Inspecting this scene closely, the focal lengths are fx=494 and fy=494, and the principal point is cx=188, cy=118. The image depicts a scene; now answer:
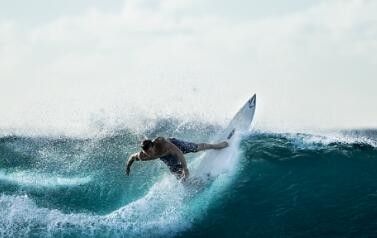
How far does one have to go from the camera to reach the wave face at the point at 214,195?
8.52m

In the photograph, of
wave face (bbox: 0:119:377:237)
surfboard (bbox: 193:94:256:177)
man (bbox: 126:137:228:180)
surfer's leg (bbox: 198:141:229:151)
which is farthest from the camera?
surfboard (bbox: 193:94:256:177)

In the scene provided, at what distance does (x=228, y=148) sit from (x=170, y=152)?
2.19 meters

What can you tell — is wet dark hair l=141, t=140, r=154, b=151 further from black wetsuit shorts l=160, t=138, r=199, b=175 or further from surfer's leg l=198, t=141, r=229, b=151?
surfer's leg l=198, t=141, r=229, b=151

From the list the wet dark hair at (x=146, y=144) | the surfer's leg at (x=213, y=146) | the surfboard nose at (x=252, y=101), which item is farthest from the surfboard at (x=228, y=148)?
the wet dark hair at (x=146, y=144)

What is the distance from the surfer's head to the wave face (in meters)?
1.11

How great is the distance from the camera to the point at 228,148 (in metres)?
10.8

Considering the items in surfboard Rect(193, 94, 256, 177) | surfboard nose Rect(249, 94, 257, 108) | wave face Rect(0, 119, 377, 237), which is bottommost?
wave face Rect(0, 119, 377, 237)

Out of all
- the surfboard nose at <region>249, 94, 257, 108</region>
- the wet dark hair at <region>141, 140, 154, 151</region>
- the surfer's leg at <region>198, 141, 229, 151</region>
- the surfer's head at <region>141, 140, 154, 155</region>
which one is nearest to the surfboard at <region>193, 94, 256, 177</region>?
the surfboard nose at <region>249, 94, 257, 108</region>

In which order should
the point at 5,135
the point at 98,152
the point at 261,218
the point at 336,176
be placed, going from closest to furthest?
1. the point at 261,218
2. the point at 336,176
3. the point at 98,152
4. the point at 5,135

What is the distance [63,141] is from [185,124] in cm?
416

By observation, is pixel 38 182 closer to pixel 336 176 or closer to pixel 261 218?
pixel 261 218

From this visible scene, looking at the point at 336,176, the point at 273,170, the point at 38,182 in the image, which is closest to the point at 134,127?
the point at 38,182

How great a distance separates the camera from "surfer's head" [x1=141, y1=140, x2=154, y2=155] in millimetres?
8311

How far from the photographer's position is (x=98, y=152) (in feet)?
43.5
